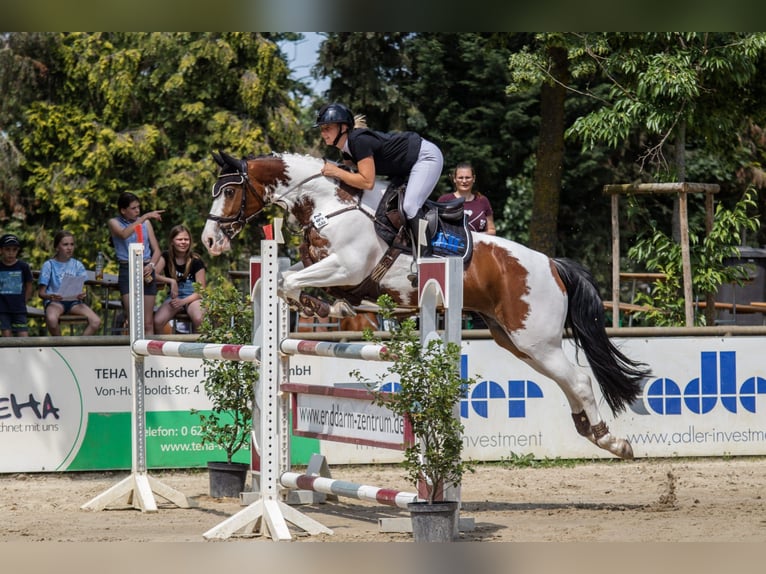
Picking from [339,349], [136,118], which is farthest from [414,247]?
[136,118]

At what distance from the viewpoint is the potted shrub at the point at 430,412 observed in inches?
192

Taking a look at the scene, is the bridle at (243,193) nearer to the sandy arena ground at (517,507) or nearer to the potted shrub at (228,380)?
the potted shrub at (228,380)

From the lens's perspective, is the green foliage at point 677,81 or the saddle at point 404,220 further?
the green foliage at point 677,81

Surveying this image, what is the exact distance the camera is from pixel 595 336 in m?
6.68

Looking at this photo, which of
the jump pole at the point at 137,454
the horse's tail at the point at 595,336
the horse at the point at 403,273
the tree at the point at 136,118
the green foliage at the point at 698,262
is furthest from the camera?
the tree at the point at 136,118

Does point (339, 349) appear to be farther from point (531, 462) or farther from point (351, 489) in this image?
point (531, 462)

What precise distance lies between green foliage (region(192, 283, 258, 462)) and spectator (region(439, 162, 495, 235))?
5.82 ft

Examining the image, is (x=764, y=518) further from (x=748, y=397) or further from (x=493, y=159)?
(x=493, y=159)

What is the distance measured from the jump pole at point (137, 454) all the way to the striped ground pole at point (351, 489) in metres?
0.85

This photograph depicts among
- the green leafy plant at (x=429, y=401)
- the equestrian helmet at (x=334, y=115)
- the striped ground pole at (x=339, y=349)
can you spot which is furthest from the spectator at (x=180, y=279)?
the green leafy plant at (x=429, y=401)

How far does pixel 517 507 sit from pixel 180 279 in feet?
11.7

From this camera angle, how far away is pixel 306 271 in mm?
6094
